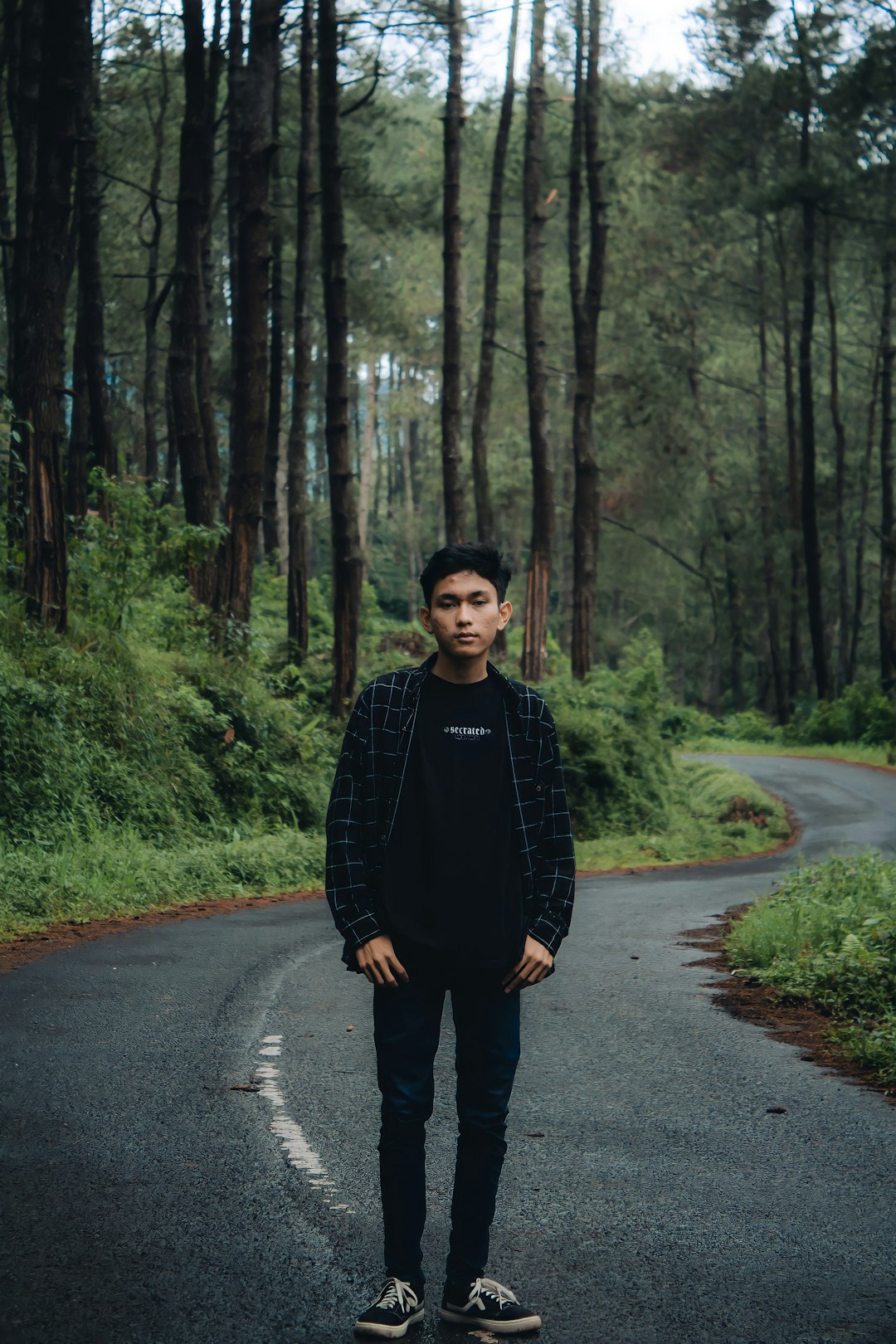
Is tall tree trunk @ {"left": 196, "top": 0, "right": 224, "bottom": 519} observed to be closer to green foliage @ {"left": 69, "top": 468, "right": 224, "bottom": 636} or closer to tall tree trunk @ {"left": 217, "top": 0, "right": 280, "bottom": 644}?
tall tree trunk @ {"left": 217, "top": 0, "right": 280, "bottom": 644}

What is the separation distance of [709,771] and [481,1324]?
2693cm

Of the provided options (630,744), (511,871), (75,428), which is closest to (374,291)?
(75,428)

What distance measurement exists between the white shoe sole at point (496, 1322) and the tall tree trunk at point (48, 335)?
A: 12632mm

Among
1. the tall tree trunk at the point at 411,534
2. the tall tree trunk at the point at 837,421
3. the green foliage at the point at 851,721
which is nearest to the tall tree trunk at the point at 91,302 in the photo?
the tall tree trunk at the point at 837,421

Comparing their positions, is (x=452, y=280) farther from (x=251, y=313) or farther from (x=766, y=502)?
(x=766, y=502)

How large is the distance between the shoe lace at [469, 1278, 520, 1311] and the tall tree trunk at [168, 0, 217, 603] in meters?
17.6

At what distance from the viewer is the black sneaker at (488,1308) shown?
3783 millimetres

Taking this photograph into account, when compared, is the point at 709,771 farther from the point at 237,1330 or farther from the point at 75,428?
the point at 237,1330

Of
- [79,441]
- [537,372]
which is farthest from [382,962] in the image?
[537,372]

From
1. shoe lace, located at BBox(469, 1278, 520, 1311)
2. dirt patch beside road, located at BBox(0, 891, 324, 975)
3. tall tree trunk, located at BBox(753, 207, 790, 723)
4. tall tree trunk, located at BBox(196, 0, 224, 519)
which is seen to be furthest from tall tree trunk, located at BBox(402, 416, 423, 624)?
shoe lace, located at BBox(469, 1278, 520, 1311)

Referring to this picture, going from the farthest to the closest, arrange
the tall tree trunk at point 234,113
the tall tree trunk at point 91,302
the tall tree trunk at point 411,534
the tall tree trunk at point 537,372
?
1. the tall tree trunk at point 411,534
2. the tall tree trunk at point 537,372
3. the tall tree trunk at point 91,302
4. the tall tree trunk at point 234,113

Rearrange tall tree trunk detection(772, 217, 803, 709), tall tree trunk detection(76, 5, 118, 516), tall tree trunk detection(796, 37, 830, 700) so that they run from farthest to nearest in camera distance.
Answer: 1. tall tree trunk detection(772, 217, 803, 709)
2. tall tree trunk detection(796, 37, 830, 700)
3. tall tree trunk detection(76, 5, 118, 516)

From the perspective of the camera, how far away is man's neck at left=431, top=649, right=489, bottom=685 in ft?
13.2

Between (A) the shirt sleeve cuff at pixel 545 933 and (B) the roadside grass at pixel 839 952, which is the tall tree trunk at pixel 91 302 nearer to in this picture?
(B) the roadside grass at pixel 839 952
